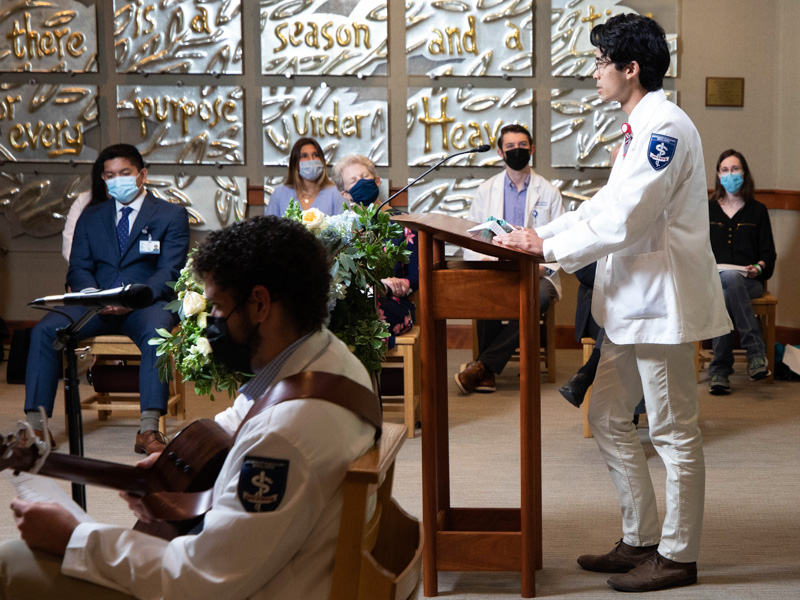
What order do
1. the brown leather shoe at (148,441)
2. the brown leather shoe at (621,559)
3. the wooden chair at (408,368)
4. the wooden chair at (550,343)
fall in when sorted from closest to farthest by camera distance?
the brown leather shoe at (621,559), the brown leather shoe at (148,441), the wooden chair at (408,368), the wooden chair at (550,343)

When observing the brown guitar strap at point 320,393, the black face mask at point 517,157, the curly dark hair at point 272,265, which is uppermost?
the black face mask at point 517,157

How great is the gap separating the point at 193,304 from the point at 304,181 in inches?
97.5

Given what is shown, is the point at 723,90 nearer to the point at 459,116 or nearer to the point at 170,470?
the point at 459,116

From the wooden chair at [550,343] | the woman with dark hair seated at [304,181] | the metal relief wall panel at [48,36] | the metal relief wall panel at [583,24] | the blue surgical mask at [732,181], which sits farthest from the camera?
the metal relief wall panel at [48,36]

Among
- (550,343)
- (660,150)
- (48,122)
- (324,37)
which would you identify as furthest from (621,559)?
(48,122)

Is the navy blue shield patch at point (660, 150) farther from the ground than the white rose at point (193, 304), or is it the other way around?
the navy blue shield patch at point (660, 150)

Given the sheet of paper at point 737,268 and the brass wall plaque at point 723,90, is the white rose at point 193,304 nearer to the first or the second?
the sheet of paper at point 737,268

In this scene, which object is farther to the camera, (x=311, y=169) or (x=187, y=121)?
(x=187, y=121)

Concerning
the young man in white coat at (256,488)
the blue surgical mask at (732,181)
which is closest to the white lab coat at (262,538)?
the young man in white coat at (256,488)

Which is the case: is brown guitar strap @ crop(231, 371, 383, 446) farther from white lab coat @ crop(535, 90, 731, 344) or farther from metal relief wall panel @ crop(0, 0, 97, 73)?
metal relief wall panel @ crop(0, 0, 97, 73)

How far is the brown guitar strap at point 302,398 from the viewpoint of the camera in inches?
54.3

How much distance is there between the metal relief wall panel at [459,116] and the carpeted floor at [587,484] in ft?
5.87

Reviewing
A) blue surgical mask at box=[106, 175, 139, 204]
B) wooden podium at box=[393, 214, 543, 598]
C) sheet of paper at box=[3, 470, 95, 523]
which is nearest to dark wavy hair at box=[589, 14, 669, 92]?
wooden podium at box=[393, 214, 543, 598]

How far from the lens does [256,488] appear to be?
1.30m
